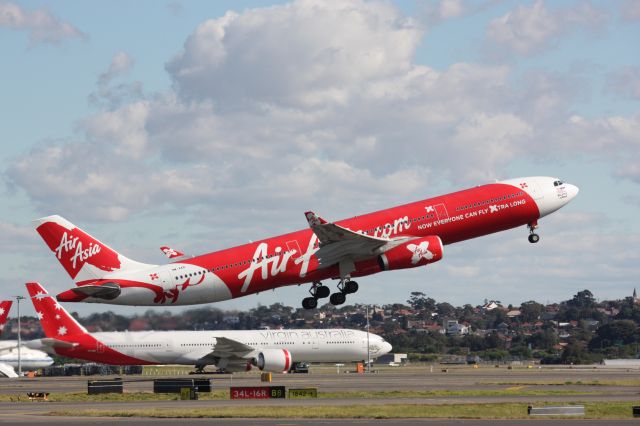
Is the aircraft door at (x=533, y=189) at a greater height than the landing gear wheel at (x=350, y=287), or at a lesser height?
greater

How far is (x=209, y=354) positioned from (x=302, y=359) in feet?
37.9

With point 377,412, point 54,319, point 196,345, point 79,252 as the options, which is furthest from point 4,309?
point 377,412

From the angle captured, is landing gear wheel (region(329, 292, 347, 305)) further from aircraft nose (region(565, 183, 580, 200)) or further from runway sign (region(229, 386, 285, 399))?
aircraft nose (region(565, 183, 580, 200))

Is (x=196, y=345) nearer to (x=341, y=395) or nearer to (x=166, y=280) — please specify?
(x=341, y=395)

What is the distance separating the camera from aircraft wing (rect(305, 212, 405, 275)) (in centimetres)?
7814

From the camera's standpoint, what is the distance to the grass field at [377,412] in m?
62.3

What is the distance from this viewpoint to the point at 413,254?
8112 centimetres

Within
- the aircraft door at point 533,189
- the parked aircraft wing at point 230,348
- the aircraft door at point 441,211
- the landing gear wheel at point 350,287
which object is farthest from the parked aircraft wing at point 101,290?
the parked aircraft wing at point 230,348

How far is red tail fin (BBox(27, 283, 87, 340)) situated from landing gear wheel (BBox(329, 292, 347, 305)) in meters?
40.5

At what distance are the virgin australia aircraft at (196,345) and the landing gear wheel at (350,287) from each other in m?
31.0

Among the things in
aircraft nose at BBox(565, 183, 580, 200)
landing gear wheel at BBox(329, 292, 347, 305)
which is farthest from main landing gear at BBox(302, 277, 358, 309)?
aircraft nose at BBox(565, 183, 580, 200)

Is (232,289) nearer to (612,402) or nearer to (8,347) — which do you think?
(612,402)

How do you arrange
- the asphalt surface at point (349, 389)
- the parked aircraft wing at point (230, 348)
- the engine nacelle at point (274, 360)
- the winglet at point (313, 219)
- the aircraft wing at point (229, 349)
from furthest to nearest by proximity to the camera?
the parked aircraft wing at point (230, 348) < the aircraft wing at point (229, 349) < the engine nacelle at point (274, 360) < the winglet at point (313, 219) < the asphalt surface at point (349, 389)

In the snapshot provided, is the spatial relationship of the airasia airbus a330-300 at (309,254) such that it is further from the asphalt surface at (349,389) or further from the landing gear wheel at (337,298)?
the asphalt surface at (349,389)
